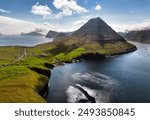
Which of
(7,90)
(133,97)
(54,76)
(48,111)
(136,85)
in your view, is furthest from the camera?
(54,76)

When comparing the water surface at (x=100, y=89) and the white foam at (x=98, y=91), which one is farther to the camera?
the water surface at (x=100, y=89)

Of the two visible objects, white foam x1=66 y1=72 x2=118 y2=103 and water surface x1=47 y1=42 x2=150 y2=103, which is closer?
white foam x1=66 y1=72 x2=118 y2=103

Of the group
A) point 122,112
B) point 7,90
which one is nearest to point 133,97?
point 7,90

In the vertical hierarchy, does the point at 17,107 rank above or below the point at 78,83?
above

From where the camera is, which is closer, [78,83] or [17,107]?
[17,107]

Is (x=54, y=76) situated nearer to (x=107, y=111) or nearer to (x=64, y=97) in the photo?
(x=64, y=97)

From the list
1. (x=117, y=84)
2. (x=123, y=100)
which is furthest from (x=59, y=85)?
(x=123, y=100)

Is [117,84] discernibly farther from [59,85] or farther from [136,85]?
[59,85]

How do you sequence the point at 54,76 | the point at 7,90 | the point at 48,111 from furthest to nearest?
1. the point at 54,76
2. the point at 7,90
3. the point at 48,111

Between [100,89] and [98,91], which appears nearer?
[98,91]
